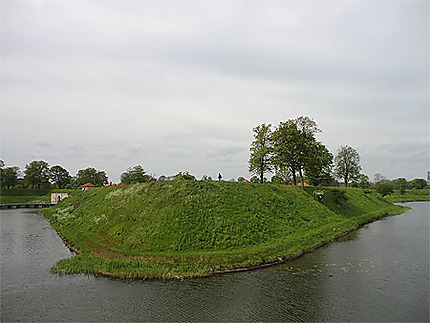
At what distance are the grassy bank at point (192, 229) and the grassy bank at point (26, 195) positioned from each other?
263 ft

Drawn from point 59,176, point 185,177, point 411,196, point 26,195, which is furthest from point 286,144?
point 59,176

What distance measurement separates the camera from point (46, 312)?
16188 millimetres

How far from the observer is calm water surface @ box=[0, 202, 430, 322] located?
15570 millimetres

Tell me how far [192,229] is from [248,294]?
12.4 metres

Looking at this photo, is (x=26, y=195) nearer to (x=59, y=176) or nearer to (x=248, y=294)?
(x=59, y=176)

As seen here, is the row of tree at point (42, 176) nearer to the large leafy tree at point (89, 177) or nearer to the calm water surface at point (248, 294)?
the large leafy tree at point (89, 177)

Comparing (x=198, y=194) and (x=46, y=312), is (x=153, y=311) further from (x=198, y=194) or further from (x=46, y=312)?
(x=198, y=194)

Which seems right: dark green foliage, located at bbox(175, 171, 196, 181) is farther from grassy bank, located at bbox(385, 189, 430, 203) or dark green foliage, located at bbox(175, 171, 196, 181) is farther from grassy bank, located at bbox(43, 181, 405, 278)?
grassy bank, located at bbox(385, 189, 430, 203)

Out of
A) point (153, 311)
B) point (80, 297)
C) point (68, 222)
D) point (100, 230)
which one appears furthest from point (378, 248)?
point (68, 222)

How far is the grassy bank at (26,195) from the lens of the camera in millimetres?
111062

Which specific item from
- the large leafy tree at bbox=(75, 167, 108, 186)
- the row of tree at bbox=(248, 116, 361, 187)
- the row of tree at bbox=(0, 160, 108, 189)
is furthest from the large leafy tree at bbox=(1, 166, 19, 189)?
the row of tree at bbox=(248, 116, 361, 187)

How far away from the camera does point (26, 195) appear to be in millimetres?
124875

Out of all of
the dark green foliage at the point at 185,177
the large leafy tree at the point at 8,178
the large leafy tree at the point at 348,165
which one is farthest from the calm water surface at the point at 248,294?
the large leafy tree at the point at 8,178

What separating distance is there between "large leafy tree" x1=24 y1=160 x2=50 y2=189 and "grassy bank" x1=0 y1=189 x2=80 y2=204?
462cm
